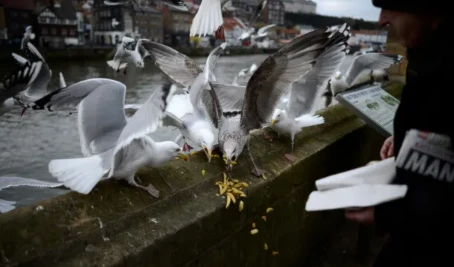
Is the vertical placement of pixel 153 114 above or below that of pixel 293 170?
above

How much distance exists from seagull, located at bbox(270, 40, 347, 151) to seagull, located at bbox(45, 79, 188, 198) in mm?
1154

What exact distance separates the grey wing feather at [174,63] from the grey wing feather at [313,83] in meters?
1.05

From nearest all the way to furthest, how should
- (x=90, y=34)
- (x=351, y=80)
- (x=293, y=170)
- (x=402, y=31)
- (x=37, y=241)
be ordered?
(x=402, y=31) → (x=37, y=241) → (x=293, y=170) → (x=351, y=80) → (x=90, y=34)

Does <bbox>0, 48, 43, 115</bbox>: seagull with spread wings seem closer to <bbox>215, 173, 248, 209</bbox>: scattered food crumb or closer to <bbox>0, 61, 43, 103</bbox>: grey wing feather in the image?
<bbox>0, 61, 43, 103</bbox>: grey wing feather

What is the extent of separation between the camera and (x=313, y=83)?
11.8 feet

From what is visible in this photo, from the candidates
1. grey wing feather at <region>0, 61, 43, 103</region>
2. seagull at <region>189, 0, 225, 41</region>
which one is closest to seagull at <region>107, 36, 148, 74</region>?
grey wing feather at <region>0, 61, 43, 103</region>

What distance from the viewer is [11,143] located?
792 centimetres

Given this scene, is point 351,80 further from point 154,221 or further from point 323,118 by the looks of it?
point 154,221

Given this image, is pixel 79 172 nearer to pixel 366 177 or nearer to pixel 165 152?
pixel 165 152

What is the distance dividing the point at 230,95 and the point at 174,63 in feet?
2.25

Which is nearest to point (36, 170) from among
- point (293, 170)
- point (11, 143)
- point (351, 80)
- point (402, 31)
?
point (11, 143)

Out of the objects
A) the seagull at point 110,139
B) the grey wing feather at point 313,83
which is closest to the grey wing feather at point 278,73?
the grey wing feather at point 313,83

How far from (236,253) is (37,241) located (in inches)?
41.0

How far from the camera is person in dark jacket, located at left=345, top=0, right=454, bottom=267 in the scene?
3.40ft
